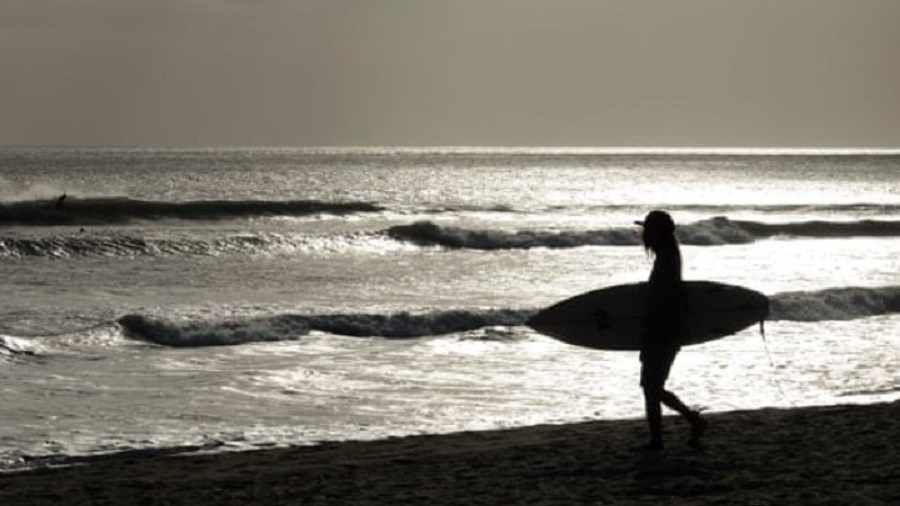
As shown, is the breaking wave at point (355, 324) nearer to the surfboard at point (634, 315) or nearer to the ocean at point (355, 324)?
the ocean at point (355, 324)

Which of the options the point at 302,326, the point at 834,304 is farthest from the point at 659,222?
the point at 834,304

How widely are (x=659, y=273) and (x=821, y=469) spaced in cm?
167

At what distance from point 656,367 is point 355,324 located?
38.5 feet

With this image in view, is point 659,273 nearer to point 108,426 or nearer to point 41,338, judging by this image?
point 108,426

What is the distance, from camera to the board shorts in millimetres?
10458

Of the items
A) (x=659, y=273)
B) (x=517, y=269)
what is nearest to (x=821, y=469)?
(x=659, y=273)

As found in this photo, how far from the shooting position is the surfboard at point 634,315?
40.8 ft

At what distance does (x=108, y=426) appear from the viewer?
13.5 metres

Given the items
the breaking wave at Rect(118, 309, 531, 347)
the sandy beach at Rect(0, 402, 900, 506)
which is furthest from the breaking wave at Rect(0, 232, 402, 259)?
the sandy beach at Rect(0, 402, 900, 506)

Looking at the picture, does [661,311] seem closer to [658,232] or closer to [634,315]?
[658,232]

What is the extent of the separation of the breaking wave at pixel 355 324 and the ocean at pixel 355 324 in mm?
57

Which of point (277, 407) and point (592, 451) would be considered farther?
point (277, 407)

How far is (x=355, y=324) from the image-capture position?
21.9m

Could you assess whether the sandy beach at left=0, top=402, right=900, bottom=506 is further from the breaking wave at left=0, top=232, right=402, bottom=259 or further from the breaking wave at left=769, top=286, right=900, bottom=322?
the breaking wave at left=0, top=232, right=402, bottom=259
